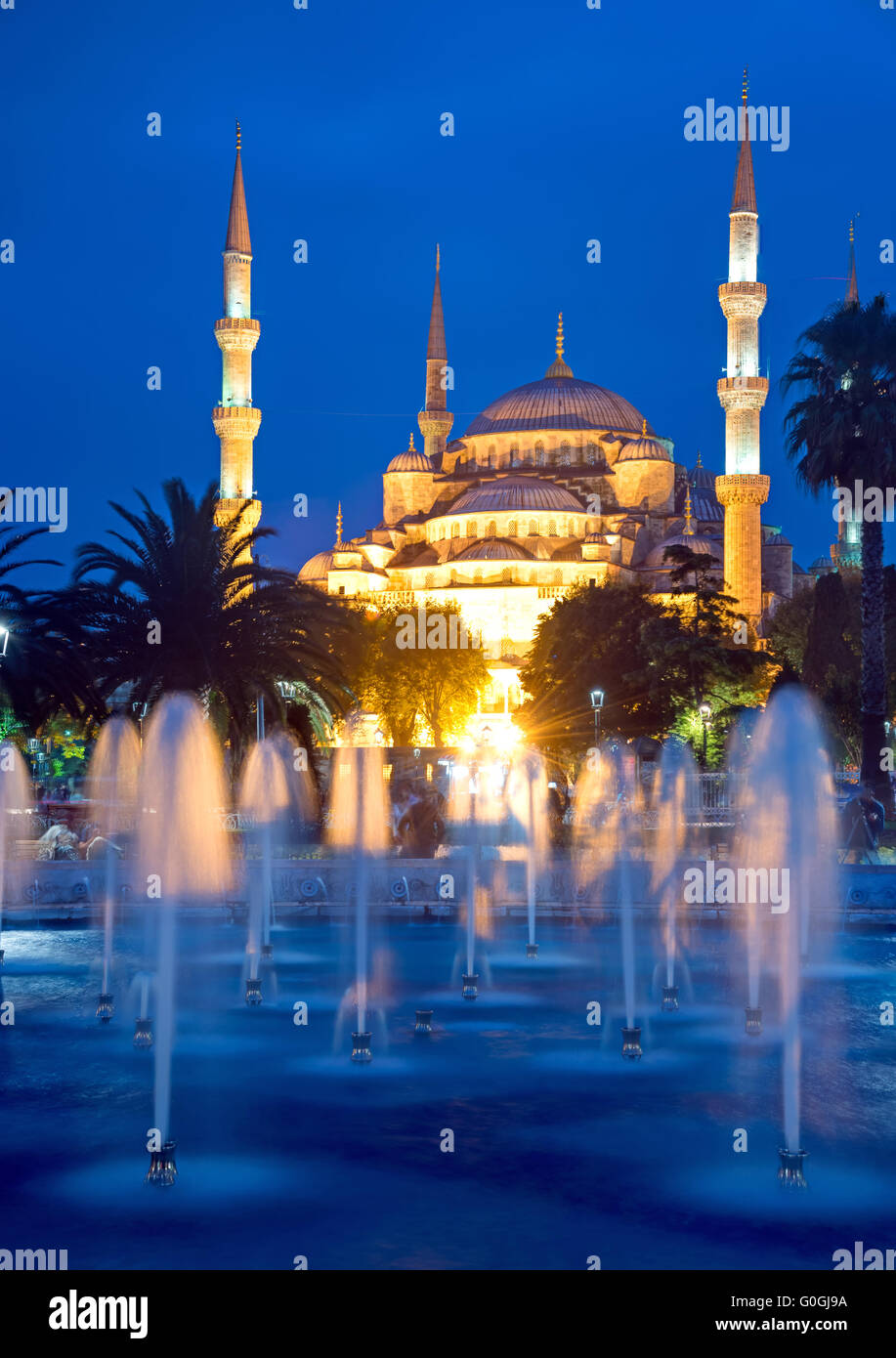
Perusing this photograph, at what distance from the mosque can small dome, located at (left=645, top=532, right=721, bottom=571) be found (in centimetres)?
13

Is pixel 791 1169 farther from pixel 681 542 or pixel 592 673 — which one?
pixel 681 542

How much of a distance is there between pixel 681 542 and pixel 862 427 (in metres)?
38.2

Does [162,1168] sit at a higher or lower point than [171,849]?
lower

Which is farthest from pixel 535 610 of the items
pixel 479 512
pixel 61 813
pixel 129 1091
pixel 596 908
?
pixel 129 1091

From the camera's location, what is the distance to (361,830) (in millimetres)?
10898

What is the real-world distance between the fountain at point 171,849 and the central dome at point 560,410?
53768 millimetres

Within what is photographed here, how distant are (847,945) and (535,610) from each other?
49.0 m

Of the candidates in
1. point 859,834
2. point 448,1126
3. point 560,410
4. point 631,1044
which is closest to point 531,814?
point 859,834

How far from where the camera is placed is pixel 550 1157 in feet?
21.3

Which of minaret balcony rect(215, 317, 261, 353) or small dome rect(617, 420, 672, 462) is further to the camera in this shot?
small dome rect(617, 420, 672, 462)

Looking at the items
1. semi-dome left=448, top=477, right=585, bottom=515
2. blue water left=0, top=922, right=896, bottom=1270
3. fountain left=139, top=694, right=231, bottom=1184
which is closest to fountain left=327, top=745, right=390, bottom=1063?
blue water left=0, top=922, right=896, bottom=1270

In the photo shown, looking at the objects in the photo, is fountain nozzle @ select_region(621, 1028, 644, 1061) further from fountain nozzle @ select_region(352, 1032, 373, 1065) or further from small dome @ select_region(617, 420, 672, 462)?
small dome @ select_region(617, 420, 672, 462)

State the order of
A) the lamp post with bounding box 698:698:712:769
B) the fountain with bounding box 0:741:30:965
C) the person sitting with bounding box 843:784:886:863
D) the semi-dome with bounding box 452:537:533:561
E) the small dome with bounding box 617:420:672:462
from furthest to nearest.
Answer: the small dome with bounding box 617:420:672:462, the semi-dome with bounding box 452:537:533:561, the lamp post with bounding box 698:698:712:769, the person sitting with bounding box 843:784:886:863, the fountain with bounding box 0:741:30:965

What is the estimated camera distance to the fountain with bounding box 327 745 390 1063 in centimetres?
919
